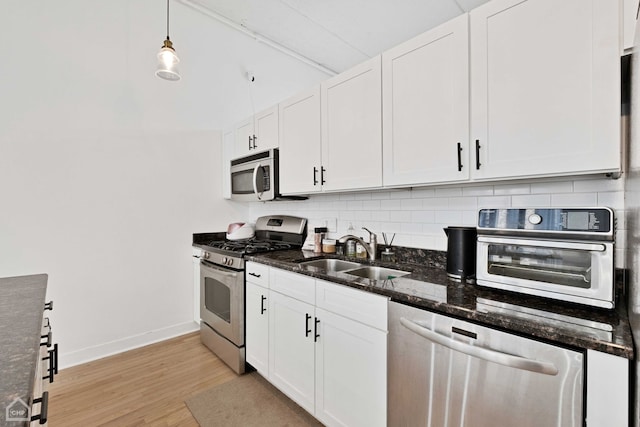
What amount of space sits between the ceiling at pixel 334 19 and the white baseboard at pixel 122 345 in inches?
130

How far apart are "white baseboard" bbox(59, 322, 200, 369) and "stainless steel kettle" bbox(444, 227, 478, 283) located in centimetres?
275

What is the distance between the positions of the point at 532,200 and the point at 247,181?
2316 millimetres

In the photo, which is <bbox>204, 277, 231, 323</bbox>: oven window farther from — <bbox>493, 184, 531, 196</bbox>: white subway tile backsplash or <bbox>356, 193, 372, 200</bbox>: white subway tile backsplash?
<bbox>493, 184, 531, 196</bbox>: white subway tile backsplash

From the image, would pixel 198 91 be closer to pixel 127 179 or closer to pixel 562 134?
pixel 127 179

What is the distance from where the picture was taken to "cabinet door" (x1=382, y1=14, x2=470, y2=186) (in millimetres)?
1399

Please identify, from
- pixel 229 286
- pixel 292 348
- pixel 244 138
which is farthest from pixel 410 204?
pixel 244 138

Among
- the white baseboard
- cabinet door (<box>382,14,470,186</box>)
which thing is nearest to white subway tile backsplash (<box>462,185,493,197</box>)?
cabinet door (<box>382,14,470,186</box>)

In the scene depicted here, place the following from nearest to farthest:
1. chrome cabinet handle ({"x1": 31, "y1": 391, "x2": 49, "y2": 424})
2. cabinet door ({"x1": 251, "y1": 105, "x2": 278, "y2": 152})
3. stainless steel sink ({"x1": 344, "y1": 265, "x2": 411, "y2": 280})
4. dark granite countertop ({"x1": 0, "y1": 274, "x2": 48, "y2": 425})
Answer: dark granite countertop ({"x1": 0, "y1": 274, "x2": 48, "y2": 425})
chrome cabinet handle ({"x1": 31, "y1": 391, "x2": 49, "y2": 424})
stainless steel sink ({"x1": 344, "y1": 265, "x2": 411, "y2": 280})
cabinet door ({"x1": 251, "y1": 105, "x2": 278, "y2": 152})

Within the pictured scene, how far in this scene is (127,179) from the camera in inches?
106

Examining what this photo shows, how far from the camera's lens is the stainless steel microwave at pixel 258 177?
2.55 m

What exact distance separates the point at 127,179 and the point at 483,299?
2.96 meters

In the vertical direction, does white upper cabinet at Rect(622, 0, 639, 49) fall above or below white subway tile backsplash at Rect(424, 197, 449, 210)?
above

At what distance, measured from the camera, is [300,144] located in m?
2.30

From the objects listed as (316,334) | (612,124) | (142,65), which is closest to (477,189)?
(612,124)
